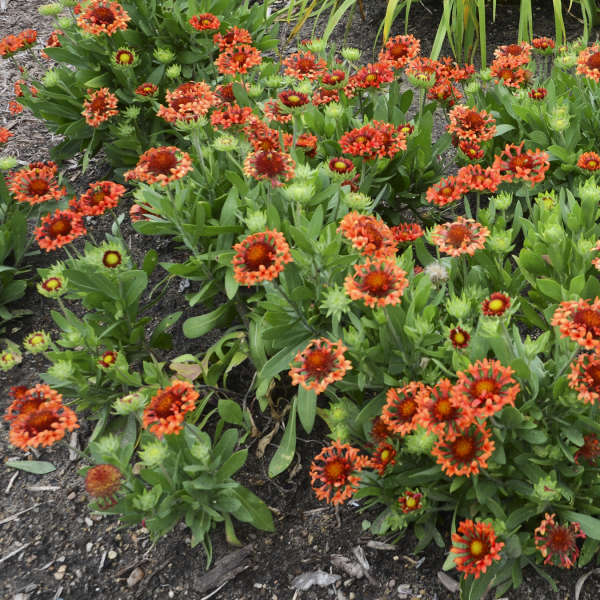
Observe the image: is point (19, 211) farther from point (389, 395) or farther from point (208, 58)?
point (389, 395)

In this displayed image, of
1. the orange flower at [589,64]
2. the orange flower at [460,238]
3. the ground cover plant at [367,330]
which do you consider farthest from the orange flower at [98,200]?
the orange flower at [589,64]

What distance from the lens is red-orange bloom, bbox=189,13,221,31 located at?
3021 mm

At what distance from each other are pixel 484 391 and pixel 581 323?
278mm

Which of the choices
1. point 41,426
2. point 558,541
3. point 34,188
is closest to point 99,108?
point 34,188

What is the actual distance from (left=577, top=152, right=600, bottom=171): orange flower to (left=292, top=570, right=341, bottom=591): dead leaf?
1.74 metres

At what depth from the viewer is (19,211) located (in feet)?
10.3

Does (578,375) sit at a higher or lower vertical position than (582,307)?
lower

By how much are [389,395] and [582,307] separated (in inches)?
21.1

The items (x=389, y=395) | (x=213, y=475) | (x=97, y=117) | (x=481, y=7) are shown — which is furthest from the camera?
(x=481, y=7)

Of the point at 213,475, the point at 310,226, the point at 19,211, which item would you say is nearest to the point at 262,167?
the point at 310,226

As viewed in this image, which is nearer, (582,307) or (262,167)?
(582,307)

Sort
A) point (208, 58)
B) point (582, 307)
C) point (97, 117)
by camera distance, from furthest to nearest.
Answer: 1. point (208, 58)
2. point (97, 117)
3. point (582, 307)

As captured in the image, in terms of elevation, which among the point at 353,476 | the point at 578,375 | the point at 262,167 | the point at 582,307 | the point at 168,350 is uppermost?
the point at 262,167

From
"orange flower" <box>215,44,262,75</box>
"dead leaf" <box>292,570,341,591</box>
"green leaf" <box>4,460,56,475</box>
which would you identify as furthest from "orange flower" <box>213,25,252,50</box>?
"dead leaf" <box>292,570,341,591</box>
